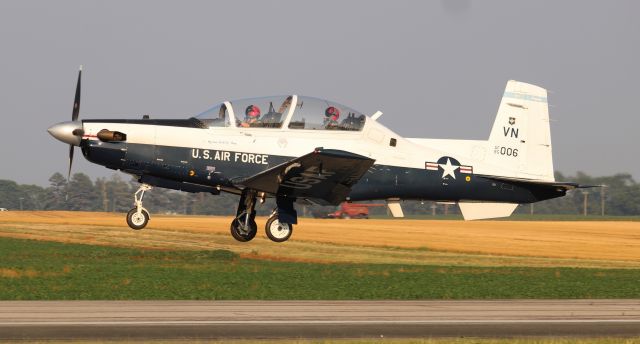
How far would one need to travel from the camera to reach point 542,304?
21.7 metres

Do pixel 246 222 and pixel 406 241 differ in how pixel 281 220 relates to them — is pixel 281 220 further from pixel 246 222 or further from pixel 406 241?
pixel 406 241

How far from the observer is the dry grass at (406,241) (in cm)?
4256

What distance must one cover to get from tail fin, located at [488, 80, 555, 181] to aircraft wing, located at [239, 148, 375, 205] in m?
4.15

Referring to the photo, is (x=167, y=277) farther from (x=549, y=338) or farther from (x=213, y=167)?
(x=549, y=338)

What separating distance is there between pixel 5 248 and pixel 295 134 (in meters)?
24.6

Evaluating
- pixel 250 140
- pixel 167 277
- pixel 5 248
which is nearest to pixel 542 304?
pixel 250 140

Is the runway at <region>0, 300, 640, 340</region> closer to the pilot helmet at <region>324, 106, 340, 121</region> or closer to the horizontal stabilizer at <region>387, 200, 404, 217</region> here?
the horizontal stabilizer at <region>387, 200, 404, 217</region>

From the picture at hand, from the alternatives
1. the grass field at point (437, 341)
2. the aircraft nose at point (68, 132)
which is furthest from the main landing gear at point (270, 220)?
the grass field at point (437, 341)

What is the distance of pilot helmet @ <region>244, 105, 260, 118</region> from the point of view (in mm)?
21734

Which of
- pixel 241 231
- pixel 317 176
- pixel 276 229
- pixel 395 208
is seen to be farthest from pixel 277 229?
pixel 395 208

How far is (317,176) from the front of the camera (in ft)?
70.9

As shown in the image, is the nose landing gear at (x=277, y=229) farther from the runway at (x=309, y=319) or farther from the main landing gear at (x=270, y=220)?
the runway at (x=309, y=319)

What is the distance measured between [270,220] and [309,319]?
506 centimetres

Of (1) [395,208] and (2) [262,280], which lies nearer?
(1) [395,208]
